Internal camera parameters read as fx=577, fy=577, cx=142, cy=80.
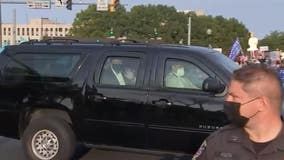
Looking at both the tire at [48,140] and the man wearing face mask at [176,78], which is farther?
the tire at [48,140]

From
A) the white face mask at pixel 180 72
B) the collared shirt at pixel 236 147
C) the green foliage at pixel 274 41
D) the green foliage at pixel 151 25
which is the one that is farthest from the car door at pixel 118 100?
the green foliage at pixel 274 41

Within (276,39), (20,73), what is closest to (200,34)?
(276,39)

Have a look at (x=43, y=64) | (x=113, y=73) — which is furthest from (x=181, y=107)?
(x=43, y=64)

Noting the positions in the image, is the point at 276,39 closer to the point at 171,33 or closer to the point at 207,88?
the point at 171,33

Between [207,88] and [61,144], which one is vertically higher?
[207,88]

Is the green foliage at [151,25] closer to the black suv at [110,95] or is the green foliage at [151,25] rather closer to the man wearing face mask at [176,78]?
the black suv at [110,95]

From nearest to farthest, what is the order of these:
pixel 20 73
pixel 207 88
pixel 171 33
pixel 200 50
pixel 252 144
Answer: pixel 252 144 < pixel 207 88 < pixel 200 50 < pixel 20 73 < pixel 171 33

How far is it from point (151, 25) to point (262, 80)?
324ft

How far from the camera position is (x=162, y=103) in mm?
6762

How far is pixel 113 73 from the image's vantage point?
719cm

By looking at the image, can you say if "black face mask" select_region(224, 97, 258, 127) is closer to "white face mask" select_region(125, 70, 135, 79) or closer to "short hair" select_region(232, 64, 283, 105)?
"short hair" select_region(232, 64, 283, 105)

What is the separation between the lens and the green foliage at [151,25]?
97269mm

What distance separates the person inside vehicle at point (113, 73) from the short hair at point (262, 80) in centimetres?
478

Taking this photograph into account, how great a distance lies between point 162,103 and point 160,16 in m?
96.2
